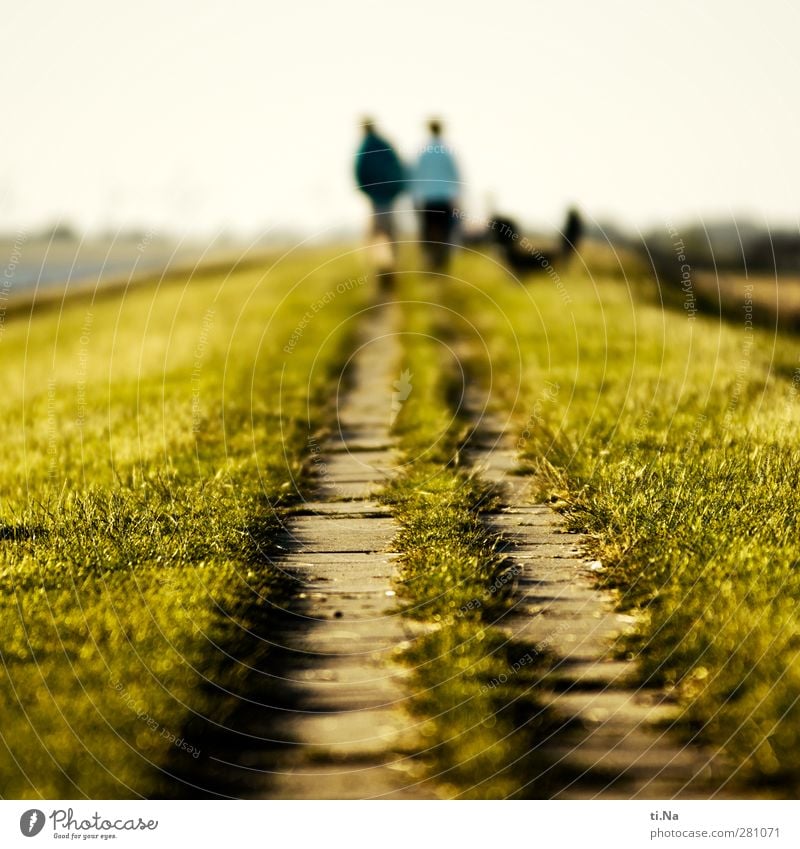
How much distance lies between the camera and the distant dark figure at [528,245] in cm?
1032

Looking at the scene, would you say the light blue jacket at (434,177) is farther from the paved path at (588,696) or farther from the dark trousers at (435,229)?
the paved path at (588,696)

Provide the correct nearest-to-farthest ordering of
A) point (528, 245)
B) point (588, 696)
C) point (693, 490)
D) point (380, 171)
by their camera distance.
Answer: point (588, 696)
point (693, 490)
point (380, 171)
point (528, 245)

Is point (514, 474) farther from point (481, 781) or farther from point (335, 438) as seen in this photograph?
point (481, 781)

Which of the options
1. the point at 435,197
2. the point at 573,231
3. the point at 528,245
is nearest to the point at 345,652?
the point at 435,197

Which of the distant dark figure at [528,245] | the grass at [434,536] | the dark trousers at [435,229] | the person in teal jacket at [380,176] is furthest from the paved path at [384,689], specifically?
the dark trousers at [435,229]

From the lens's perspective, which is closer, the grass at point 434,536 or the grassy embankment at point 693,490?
the grass at point 434,536

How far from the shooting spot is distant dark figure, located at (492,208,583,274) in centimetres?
1032

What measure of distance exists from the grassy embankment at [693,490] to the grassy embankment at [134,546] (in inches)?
78.3

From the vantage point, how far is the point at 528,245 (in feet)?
37.9

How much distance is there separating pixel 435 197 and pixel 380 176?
3.56 feet

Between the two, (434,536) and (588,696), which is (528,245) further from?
(588,696)

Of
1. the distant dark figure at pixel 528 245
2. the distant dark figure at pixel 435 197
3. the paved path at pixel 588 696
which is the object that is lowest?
the paved path at pixel 588 696

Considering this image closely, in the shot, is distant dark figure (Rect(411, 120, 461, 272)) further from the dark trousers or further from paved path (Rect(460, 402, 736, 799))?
paved path (Rect(460, 402, 736, 799))

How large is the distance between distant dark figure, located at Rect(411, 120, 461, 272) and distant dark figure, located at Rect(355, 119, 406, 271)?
27cm
